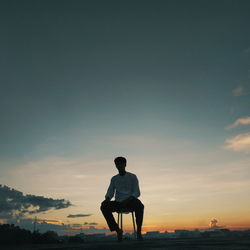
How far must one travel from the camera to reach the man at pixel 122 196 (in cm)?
671

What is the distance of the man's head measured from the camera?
711cm

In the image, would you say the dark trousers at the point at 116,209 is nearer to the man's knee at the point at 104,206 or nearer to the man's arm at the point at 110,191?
the man's knee at the point at 104,206

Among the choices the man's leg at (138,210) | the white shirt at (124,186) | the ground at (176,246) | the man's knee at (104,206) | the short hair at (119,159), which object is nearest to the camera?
the ground at (176,246)

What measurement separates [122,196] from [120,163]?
2.96ft

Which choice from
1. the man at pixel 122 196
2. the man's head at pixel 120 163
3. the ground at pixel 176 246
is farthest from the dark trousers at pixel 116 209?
the ground at pixel 176 246

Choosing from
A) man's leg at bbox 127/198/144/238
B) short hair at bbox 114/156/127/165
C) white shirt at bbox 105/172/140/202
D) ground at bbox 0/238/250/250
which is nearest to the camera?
ground at bbox 0/238/250/250

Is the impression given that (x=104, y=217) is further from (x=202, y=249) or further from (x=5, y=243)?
(x=202, y=249)

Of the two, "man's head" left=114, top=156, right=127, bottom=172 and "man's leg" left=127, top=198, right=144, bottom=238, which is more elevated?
"man's head" left=114, top=156, right=127, bottom=172

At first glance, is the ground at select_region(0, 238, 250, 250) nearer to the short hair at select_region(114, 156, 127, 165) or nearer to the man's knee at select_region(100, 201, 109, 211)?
the man's knee at select_region(100, 201, 109, 211)

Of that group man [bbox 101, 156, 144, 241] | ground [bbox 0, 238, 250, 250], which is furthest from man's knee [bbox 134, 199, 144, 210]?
ground [bbox 0, 238, 250, 250]

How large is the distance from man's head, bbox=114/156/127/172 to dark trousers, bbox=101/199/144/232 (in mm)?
865

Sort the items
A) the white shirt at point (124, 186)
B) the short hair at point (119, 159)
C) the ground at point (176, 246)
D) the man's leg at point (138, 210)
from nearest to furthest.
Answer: the ground at point (176, 246)
the man's leg at point (138, 210)
the short hair at point (119, 159)
the white shirt at point (124, 186)

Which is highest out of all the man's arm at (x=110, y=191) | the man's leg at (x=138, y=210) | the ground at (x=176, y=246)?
the man's arm at (x=110, y=191)

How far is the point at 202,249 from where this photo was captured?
312 centimetres
